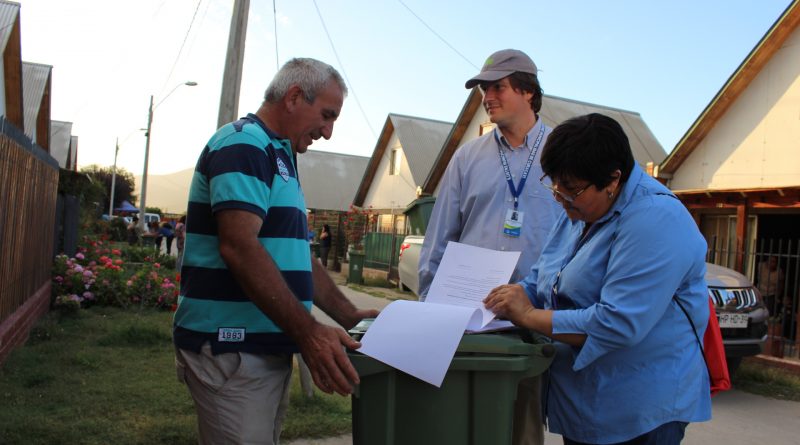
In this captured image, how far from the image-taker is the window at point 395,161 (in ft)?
83.9

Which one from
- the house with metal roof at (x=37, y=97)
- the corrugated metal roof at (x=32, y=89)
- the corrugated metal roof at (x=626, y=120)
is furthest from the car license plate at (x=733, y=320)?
the house with metal roof at (x=37, y=97)

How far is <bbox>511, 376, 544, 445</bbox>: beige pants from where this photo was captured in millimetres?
2639

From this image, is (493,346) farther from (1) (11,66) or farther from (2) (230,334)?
(1) (11,66)

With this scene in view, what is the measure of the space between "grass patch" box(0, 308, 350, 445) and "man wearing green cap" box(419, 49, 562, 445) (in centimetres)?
243

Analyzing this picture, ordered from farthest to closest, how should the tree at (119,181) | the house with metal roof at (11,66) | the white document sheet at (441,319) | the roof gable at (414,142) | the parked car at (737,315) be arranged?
1. the tree at (119,181)
2. the roof gable at (414,142)
3. the house with metal roof at (11,66)
4. the parked car at (737,315)
5. the white document sheet at (441,319)

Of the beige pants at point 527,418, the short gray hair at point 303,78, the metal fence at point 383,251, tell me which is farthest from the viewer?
the metal fence at point 383,251

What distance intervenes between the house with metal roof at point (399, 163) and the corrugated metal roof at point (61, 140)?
47.5 feet

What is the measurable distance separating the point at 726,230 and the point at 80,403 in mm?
11238

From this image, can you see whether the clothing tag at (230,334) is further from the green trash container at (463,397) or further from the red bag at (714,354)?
the red bag at (714,354)

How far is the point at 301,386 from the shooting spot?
5.64 metres

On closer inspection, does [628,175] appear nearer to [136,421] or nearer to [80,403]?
[136,421]

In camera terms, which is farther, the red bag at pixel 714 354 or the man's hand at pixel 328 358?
the red bag at pixel 714 354

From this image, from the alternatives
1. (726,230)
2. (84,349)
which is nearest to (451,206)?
(84,349)

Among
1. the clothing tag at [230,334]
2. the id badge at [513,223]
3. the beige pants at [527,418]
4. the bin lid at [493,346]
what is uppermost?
the id badge at [513,223]
